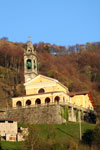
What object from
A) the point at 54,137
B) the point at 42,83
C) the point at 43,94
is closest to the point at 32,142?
the point at 54,137

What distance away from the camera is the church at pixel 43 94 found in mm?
73562

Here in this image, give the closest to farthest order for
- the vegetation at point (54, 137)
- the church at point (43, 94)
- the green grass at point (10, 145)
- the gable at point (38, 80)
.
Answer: the vegetation at point (54, 137) < the green grass at point (10, 145) < the church at point (43, 94) < the gable at point (38, 80)

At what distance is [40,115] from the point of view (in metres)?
68.8

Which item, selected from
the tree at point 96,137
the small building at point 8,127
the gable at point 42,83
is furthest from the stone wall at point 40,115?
the tree at point 96,137

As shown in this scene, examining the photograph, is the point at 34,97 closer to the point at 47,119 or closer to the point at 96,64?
the point at 47,119

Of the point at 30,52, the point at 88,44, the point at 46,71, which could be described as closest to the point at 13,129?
the point at 30,52

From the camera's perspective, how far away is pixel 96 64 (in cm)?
14825

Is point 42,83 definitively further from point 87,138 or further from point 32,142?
point 32,142

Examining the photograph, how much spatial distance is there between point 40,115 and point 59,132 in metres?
8.43

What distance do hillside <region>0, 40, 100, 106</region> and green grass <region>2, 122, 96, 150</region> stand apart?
99.1ft

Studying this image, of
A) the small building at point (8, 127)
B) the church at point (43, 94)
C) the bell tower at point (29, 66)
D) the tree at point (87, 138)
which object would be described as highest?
the bell tower at point (29, 66)

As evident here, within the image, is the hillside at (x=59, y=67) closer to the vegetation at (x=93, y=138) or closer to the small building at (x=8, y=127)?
the small building at (x=8, y=127)

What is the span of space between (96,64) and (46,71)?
2713 cm

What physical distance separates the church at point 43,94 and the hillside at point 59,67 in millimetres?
14035
